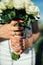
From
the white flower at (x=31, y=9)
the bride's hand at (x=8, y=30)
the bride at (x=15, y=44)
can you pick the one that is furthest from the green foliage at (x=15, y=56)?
the white flower at (x=31, y=9)

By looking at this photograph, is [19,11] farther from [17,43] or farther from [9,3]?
[17,43]

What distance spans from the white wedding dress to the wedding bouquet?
25 centimetres

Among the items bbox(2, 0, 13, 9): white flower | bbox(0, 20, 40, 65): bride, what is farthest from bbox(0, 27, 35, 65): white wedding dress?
bbox(2, 0, 13, 9): white flower

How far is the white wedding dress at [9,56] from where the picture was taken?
7.55ft

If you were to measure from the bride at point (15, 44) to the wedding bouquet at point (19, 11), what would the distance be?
0.05 meters

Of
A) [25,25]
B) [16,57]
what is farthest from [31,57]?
[25,25]

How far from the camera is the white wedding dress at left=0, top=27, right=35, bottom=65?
230cm

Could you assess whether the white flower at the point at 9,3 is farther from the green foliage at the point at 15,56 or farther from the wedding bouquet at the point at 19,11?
the green foliage at the point at 15,56

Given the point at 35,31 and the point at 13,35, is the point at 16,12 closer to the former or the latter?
the point at 13,35

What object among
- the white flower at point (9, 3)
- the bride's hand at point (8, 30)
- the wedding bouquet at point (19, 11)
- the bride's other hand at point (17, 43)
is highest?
the white flower at point (9, 3)

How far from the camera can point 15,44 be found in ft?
6.82

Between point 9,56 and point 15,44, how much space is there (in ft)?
0.86

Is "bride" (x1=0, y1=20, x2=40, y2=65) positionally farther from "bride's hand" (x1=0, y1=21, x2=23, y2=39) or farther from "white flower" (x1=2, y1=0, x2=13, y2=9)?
"white flower" (x1=2, y1=0, x2=13, y2=9)

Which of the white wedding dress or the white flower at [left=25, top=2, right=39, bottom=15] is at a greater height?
the white flower at [left=25, top=2, right=39, bottom=15]
